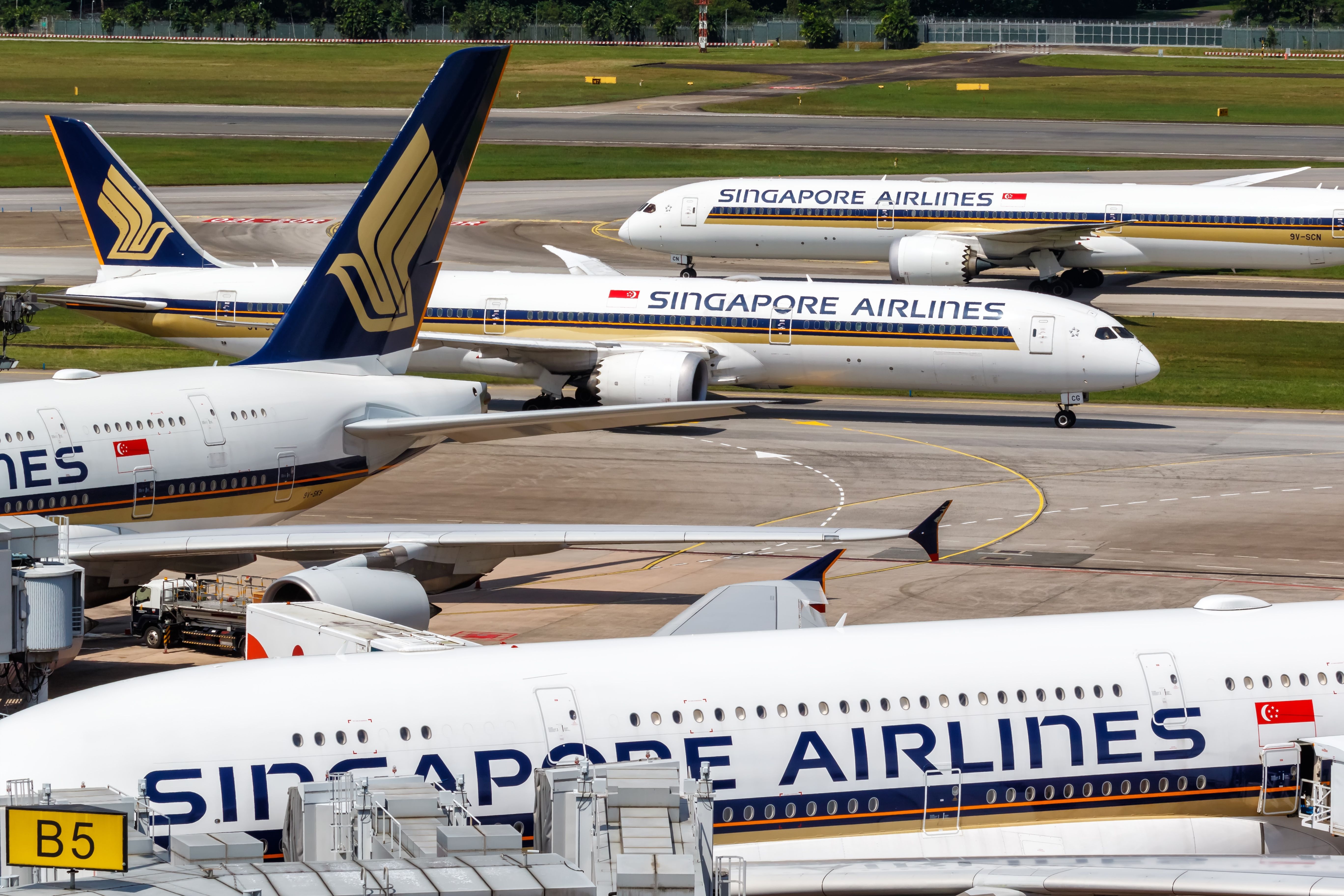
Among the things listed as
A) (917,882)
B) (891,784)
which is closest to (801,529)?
(891,784)

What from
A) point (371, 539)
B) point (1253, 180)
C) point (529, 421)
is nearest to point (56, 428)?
point (371, 539)

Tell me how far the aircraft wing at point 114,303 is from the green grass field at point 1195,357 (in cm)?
368

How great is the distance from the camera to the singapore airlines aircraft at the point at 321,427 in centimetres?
2969

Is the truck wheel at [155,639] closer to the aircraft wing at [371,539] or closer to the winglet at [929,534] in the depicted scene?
the aircraft wing at [371,539]

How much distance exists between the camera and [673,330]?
55.5 metres

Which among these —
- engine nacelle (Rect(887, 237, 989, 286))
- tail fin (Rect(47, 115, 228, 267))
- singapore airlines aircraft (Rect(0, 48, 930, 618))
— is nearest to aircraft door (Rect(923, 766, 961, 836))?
singapore airlines aircraft (Rect(0, 48, 930, 618))

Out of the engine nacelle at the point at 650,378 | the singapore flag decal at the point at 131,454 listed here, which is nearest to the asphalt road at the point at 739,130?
the engine nacelle at the point at 650,378

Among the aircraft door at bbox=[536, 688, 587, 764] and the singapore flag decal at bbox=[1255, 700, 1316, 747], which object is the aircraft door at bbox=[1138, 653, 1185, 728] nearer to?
the singapore flag decal at bbox=[1255, 700, 1316, 747]

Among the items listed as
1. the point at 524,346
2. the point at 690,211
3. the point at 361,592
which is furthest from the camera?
the point at 690,211

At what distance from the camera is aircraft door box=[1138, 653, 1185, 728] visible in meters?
21.2

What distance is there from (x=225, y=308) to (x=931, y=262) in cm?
2935

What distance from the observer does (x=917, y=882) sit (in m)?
17.2

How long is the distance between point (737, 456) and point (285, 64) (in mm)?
151220

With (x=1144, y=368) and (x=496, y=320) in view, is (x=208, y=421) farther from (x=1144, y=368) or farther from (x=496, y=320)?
(x=1144, y=368)
